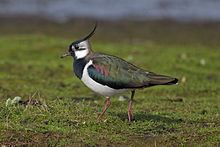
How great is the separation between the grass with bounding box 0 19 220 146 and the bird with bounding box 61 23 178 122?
537 millimetres

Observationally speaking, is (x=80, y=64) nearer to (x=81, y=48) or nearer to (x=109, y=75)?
(x=81, y=48)

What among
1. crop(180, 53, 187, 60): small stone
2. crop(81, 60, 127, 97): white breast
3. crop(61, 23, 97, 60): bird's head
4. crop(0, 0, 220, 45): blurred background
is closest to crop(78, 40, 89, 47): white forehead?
crop(61, 23, 97, 60): bird's head

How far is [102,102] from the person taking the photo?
12594mm

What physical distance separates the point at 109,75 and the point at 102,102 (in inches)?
129

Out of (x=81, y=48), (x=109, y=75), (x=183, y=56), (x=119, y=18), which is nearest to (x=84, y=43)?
(x=81, y=48)

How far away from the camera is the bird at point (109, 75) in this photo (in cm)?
928

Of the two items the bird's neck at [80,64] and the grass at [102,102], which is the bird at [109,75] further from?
the grass at [102,102]

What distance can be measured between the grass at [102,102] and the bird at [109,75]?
537mm

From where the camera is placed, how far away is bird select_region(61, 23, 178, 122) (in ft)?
30.5

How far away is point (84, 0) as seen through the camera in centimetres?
3191

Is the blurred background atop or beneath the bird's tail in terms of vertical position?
beneath

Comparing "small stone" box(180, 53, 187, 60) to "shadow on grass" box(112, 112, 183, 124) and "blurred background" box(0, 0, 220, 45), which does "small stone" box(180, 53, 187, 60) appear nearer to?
"blurred background" box(0, 0, 220, 45)

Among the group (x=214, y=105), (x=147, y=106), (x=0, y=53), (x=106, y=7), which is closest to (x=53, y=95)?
(x=147, y=106)

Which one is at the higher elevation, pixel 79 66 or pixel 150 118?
pixel 79 66
